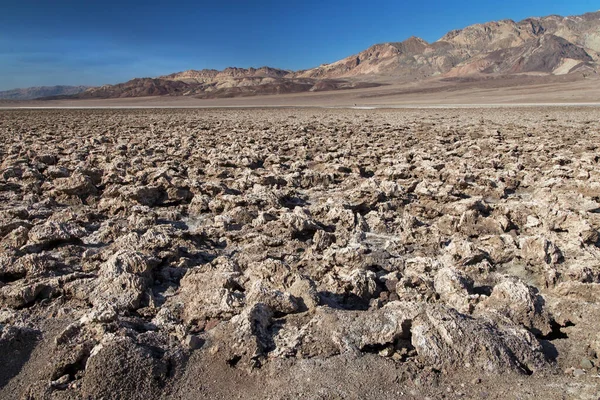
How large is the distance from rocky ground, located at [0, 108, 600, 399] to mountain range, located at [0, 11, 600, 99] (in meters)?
73.7

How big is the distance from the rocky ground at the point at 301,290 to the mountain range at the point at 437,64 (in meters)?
73.7

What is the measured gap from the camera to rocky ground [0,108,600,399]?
6.04 feet

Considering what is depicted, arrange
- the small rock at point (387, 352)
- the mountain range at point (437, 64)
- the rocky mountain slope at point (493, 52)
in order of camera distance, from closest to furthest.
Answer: the small rock at point (387, 352) < the mountain range at point (437, 64) < the rocky mountain slope at point (493, 52)

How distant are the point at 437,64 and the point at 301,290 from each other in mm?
135956

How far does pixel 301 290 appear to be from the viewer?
247 centimetres

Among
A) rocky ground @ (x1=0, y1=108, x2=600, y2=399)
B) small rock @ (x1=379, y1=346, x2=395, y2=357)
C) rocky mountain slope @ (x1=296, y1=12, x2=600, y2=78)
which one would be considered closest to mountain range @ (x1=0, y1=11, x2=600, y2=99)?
rocky mountain slope @ (x1=296, y1=12, x2=600, y2=78)

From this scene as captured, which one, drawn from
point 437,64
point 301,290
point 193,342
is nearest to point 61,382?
point 193,342

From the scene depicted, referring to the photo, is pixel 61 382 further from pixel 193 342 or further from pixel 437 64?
pixel 437 64

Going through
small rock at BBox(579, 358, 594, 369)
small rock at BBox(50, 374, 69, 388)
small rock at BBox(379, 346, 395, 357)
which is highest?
small rock at BBox(50, 374, 69, 388)

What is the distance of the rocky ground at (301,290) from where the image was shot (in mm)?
1840

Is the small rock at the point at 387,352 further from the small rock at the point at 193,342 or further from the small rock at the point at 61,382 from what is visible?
the small rock at the point at 61,382

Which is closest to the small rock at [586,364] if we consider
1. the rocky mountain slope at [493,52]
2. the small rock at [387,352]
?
the small rock at [387,352]

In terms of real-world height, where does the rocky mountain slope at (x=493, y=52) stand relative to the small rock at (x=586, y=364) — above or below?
above

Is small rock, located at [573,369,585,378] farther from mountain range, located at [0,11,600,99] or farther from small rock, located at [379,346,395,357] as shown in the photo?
mountain range, located at [0,11,600,99]
